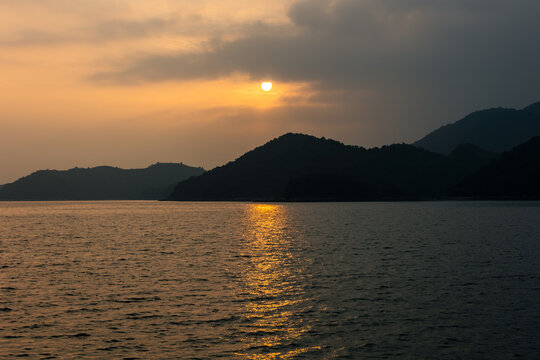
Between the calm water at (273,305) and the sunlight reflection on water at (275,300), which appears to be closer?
the calm water at (273,305)

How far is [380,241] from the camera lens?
95188 millimetres

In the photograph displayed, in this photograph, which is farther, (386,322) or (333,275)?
(333,275)

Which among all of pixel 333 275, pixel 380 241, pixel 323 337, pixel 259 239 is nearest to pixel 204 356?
pixel 323 337

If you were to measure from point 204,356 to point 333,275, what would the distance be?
29.3m

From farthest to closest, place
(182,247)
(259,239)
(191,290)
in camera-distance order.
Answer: (259,239) → (182,247) → (191,290)

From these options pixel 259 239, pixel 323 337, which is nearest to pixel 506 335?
pixel 323 337

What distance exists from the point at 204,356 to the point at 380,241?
7173 centimetres

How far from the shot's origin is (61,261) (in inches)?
2709

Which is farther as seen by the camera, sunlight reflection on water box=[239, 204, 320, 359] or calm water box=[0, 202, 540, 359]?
sunlight reflection on water box=[239, 204, 320, 359]

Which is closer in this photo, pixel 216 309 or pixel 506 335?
pixel 506 335

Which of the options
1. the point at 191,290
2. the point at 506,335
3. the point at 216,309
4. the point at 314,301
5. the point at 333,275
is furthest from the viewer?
the point at 333,275

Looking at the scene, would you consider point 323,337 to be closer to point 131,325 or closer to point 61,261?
point 131,325

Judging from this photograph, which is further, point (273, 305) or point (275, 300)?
point (275, 300)

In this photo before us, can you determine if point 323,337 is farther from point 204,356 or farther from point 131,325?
point 131,325
